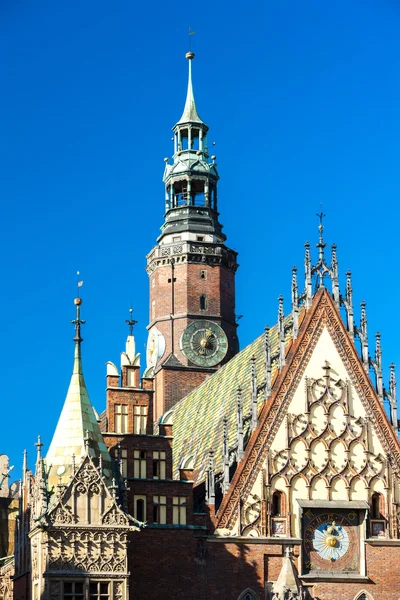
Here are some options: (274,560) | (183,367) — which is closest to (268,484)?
(274,560)

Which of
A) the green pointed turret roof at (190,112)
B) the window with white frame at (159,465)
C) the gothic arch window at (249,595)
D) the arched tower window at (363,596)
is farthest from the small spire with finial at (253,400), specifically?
the green pointed turret roof at (190,112)

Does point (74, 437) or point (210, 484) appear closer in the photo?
point (74, 437)

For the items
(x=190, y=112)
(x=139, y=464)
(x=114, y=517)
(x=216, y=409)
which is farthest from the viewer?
(x=190, y=112)

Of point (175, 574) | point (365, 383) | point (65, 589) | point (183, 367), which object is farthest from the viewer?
point (183, 367)

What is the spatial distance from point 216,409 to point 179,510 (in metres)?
11.1

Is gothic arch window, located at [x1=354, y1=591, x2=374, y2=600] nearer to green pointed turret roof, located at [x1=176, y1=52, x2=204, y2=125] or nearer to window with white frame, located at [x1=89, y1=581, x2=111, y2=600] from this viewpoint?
window with white frame, located at [x1=89, y1=581, x2=111, y2=600]

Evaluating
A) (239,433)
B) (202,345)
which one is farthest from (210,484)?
(202,345)

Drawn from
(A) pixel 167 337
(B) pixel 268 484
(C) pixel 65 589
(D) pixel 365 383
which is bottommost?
(C) pixel 65 589

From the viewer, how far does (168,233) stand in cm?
7756

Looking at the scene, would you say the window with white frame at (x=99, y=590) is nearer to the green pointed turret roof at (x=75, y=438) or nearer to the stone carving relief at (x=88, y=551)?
the stone carving relief at (x=88, y=551)

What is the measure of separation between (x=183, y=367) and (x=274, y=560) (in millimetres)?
22880

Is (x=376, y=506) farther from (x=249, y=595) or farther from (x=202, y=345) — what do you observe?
(x=202, y=345)

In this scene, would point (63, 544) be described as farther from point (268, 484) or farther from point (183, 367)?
point (183, 367)

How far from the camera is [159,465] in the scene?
53812 millimetres
